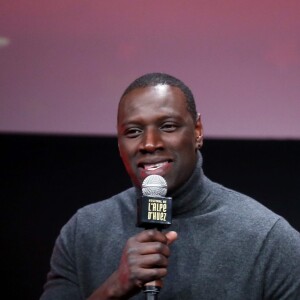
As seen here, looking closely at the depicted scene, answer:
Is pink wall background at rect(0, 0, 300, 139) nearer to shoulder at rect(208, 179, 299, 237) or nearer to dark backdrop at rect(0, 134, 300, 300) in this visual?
dark backdrop at rect(0, 134, 300, 300)

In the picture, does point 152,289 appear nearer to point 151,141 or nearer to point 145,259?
point 145,259

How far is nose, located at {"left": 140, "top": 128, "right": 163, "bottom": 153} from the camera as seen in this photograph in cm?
181

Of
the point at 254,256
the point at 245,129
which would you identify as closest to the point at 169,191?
the point at 254,256

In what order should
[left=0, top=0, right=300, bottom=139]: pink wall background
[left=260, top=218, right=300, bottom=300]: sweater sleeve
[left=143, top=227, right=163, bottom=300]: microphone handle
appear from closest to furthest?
[left=143, top=227, right=163, bottom=300]: microphone handle → [left=260, top=218, right=300, bottom=300]: sweater sleeve → [left=0, top=0, right=300, bottom=139]: pink wall background

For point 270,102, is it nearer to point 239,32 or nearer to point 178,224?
point 239,32

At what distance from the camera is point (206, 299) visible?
5.94 ft

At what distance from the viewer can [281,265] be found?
181 centimetres

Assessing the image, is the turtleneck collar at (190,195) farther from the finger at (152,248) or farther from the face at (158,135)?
the finger at (152,248)

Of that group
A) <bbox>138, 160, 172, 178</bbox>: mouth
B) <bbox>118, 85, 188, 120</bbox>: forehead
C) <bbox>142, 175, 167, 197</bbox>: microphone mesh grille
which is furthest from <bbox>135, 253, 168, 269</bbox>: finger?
<bbox>118, 85, 188, 120</bbox>: forehead

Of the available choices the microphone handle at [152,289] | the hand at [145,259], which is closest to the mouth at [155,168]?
the hand at [145,259]

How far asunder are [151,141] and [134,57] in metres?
0.80

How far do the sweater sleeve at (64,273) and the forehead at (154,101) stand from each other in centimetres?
32

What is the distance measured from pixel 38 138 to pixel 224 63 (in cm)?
60

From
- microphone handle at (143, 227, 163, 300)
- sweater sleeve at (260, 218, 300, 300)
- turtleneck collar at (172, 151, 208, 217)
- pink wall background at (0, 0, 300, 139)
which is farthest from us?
pink wall background at (0, 0, 300, 139)
